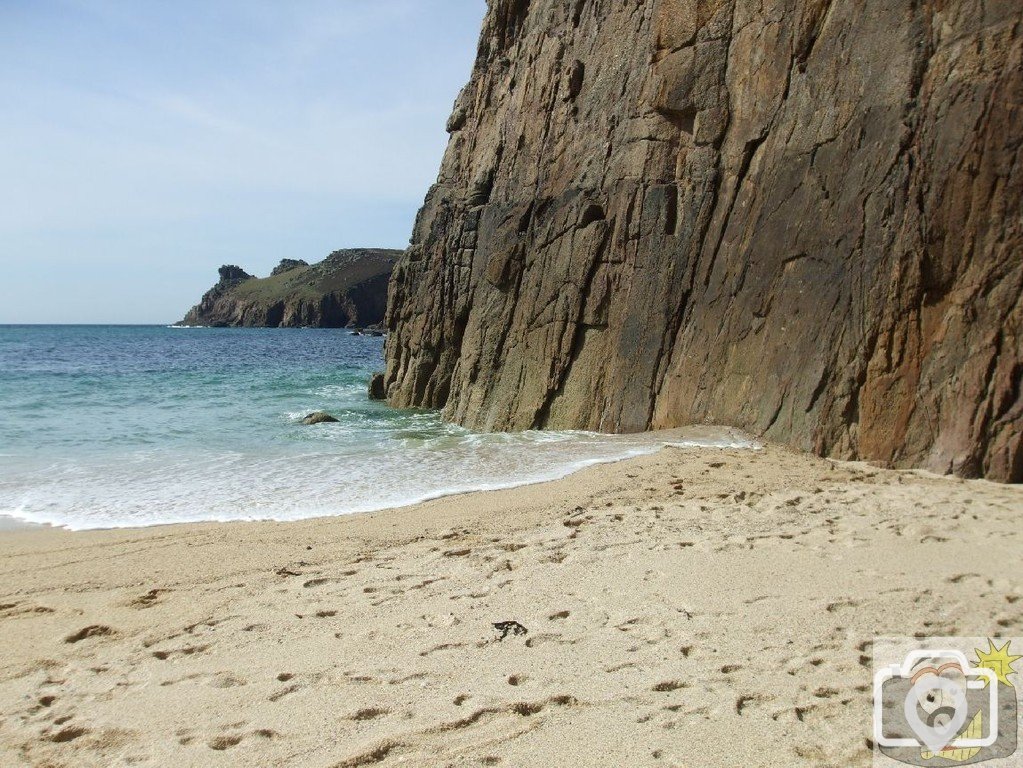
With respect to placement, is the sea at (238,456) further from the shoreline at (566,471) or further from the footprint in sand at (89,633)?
the footprint in sand at (89,633)

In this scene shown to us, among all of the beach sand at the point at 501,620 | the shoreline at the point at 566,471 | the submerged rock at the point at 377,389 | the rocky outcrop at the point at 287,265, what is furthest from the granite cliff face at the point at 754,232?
the rocky outcrop at the point at 287,265

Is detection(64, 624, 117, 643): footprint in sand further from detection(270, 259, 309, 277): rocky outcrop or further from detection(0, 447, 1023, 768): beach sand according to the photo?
detection(270, 259, 309, 277): rocky outcrop

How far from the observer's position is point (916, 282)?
835 cm

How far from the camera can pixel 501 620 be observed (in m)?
4.42

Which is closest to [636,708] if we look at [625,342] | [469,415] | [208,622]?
[208,622]

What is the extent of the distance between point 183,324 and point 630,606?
156 metres

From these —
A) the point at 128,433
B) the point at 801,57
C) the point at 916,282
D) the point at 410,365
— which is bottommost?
the point at 128,433

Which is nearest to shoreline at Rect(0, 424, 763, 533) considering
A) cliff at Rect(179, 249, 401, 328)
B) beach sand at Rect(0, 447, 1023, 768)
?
beach sand at Rect(0, 447, 1023, 768)

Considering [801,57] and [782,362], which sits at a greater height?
[801,57]

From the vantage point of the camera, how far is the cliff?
106875 millimetres

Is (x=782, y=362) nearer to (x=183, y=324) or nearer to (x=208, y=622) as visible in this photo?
(x=208, y=622)

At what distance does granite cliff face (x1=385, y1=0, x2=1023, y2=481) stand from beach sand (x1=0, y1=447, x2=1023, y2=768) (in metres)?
1.99

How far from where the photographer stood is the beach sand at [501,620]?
320 cm

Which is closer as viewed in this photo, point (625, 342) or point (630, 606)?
point (630, 606)
